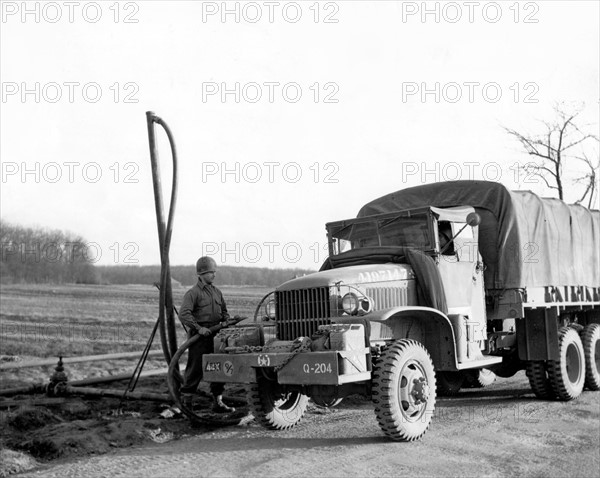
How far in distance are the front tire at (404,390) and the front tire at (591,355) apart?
466 centimetres

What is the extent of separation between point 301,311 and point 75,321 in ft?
57.4

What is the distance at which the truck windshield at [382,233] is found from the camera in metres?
8.46

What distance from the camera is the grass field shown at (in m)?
16.2

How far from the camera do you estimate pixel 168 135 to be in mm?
8945

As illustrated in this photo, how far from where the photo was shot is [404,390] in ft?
23.0

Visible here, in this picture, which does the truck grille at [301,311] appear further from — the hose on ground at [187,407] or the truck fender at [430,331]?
the hose on ground at [187,407]

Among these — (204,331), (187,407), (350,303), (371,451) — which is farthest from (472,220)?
(187,407)

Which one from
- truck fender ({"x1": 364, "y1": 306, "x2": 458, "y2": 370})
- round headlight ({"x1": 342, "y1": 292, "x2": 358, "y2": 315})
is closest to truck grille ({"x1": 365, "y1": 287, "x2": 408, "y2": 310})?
truck fender ({"x1": 364, "y1": 306, "x2": 458, "y2": 370})

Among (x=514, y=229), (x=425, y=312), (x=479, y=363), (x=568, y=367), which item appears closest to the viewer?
(x=425, y=312)

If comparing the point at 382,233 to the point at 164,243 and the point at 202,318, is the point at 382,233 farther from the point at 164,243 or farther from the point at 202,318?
the point at 164,243

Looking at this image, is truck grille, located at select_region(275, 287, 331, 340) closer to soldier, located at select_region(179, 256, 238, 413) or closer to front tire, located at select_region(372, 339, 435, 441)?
front tire, located at select_region(372, 339, 435, 441)

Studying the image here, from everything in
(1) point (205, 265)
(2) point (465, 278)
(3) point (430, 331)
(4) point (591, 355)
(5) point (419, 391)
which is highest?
(1) point (205, 265)

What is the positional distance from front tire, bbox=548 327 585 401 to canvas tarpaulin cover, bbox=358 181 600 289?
88 centimetres

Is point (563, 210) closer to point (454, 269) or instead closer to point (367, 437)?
point (454, 269)
